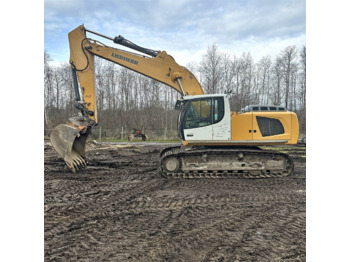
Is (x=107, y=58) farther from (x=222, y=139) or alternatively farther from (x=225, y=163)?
(x=225, y=163)

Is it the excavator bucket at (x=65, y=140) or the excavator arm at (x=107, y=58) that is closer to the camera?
the excavator bucket at (x=65, y=140)

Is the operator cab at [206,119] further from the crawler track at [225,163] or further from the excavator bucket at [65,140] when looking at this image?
the excavator bucket at [65,140]

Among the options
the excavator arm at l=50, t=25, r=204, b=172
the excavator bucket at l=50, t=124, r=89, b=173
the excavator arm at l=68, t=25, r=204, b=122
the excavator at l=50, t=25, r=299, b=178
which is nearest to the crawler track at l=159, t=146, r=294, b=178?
the excavator at l=50, t=25, r=299, b=178

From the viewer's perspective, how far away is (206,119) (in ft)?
22.2

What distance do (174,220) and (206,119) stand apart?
11.8 ft

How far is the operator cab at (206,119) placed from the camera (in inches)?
263

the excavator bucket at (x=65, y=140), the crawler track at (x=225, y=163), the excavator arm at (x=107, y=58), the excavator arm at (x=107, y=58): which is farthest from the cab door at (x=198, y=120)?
the excavator bucket at (x=65, y=140)

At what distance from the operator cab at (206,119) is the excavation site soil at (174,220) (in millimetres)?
1336

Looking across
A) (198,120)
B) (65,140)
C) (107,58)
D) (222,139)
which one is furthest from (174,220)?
(107,58)

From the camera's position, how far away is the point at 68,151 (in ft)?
23.5

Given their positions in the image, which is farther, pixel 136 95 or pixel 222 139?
pixel 136 95

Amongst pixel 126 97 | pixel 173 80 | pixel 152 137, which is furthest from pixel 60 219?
pixel 126 97
